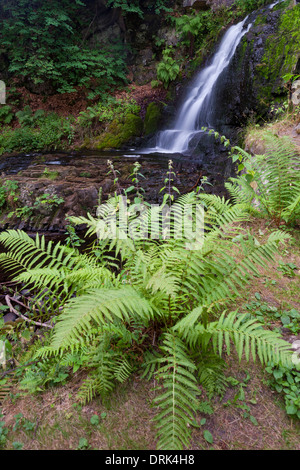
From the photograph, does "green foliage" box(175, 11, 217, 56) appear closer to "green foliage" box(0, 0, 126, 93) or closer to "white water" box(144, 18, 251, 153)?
"white water" box(144, 18, 251, 153)

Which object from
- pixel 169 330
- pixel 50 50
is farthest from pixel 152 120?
pixel 169 330

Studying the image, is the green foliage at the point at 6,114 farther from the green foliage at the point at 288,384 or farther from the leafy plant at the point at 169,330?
the green foliage at the point at 288,384

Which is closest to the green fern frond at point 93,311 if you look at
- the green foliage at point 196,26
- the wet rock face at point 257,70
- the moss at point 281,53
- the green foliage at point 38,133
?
the wet rock face at point 257,70

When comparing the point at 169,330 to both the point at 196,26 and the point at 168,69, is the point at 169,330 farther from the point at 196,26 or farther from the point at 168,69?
the point at 196,26

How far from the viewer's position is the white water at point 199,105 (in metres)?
8.81

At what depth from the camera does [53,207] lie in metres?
5.95

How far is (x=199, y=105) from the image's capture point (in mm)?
9305

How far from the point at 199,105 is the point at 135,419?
10026 mm

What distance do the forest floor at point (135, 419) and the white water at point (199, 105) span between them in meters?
8.34

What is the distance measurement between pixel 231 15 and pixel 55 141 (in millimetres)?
8611

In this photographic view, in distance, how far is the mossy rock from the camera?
10289 millimetres

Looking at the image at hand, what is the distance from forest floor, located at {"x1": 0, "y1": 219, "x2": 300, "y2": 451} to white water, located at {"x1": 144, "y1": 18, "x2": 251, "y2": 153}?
8337 mm

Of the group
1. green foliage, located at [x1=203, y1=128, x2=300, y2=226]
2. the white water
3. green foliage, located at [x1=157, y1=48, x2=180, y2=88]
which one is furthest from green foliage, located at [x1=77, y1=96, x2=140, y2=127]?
green foliage, located at [x1=203, y1=128, x2=300, y2=226]

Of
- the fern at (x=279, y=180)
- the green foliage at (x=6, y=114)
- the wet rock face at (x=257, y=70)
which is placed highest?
the wet rock face at (x=257, y=70)
